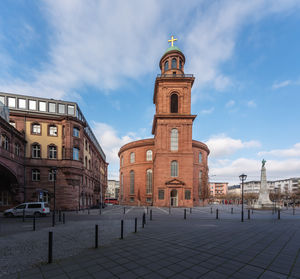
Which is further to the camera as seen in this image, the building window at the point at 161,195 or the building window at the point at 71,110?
the building window at the point at 161,195

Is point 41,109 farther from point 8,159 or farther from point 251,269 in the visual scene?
point 251,269

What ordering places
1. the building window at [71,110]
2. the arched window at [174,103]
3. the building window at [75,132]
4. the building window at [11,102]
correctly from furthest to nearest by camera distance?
1. the arched window at [174,103]
2. the building window at [71,110]
3. the building window at [75,132]
4. the building window at [11,102]

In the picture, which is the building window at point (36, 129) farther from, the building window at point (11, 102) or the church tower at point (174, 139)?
the church tower at point (174, 139)

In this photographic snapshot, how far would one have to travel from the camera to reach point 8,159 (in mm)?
21938

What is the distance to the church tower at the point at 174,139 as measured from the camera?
36.5 meters

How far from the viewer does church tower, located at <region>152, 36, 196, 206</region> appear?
120 ft

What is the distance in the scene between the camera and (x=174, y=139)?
39062 millimetres

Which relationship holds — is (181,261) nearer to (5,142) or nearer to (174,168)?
(5,142)

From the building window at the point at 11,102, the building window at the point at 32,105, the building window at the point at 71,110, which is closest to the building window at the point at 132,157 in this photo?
the building window at the point at 71,110

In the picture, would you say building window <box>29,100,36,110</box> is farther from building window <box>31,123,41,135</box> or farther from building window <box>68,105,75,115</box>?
building window <box>68,105,75,115</box>

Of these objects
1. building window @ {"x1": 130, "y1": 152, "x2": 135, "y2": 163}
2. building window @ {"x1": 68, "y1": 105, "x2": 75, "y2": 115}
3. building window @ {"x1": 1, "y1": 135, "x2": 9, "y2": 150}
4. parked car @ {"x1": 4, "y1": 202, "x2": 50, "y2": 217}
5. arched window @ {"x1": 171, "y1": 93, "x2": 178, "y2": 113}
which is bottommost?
parked car @ {"x1": 4, "y1": 202, "x2": 50, "y2": 217}

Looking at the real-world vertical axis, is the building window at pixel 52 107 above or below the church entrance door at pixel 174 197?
above

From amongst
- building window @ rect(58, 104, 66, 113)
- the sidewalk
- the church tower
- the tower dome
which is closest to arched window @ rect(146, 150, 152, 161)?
the church tower

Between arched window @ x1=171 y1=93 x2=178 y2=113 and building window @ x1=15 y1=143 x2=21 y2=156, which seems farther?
arched window @ x1=171 y1=93 x2=178 y2=113
